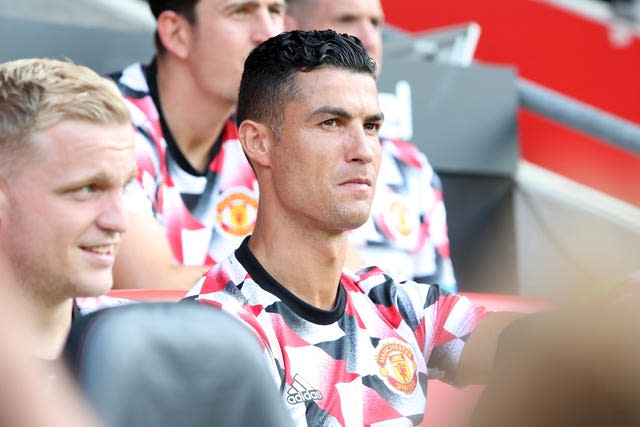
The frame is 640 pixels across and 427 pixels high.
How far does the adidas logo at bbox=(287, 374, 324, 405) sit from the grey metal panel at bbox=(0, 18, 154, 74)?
1.69 m

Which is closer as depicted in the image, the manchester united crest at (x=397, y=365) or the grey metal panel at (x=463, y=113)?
the manchester united crest at (x=397, y=365)

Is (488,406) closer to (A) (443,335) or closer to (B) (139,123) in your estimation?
(A) (443,335)

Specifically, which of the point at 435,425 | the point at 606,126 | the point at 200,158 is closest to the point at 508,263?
the point at 606,126

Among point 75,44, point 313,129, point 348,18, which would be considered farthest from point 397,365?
point 75,44

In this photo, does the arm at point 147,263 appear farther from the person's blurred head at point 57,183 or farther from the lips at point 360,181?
the person's blurred head at point 57,183

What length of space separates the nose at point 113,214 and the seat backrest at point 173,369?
0.86 m

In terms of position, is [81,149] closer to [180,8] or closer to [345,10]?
[180,8]

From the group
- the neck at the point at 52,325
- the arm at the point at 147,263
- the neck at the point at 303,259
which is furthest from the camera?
the arm at the point at 147,263

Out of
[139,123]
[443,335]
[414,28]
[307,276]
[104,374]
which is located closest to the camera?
[104,374]

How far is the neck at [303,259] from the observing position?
6.63 ft

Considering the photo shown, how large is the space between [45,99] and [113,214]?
0.19m

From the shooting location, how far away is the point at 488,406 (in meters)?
1.09

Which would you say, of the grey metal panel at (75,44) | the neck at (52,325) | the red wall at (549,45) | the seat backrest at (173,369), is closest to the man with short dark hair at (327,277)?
the neck at (52,325)

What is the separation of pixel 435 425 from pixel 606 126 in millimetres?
1915
